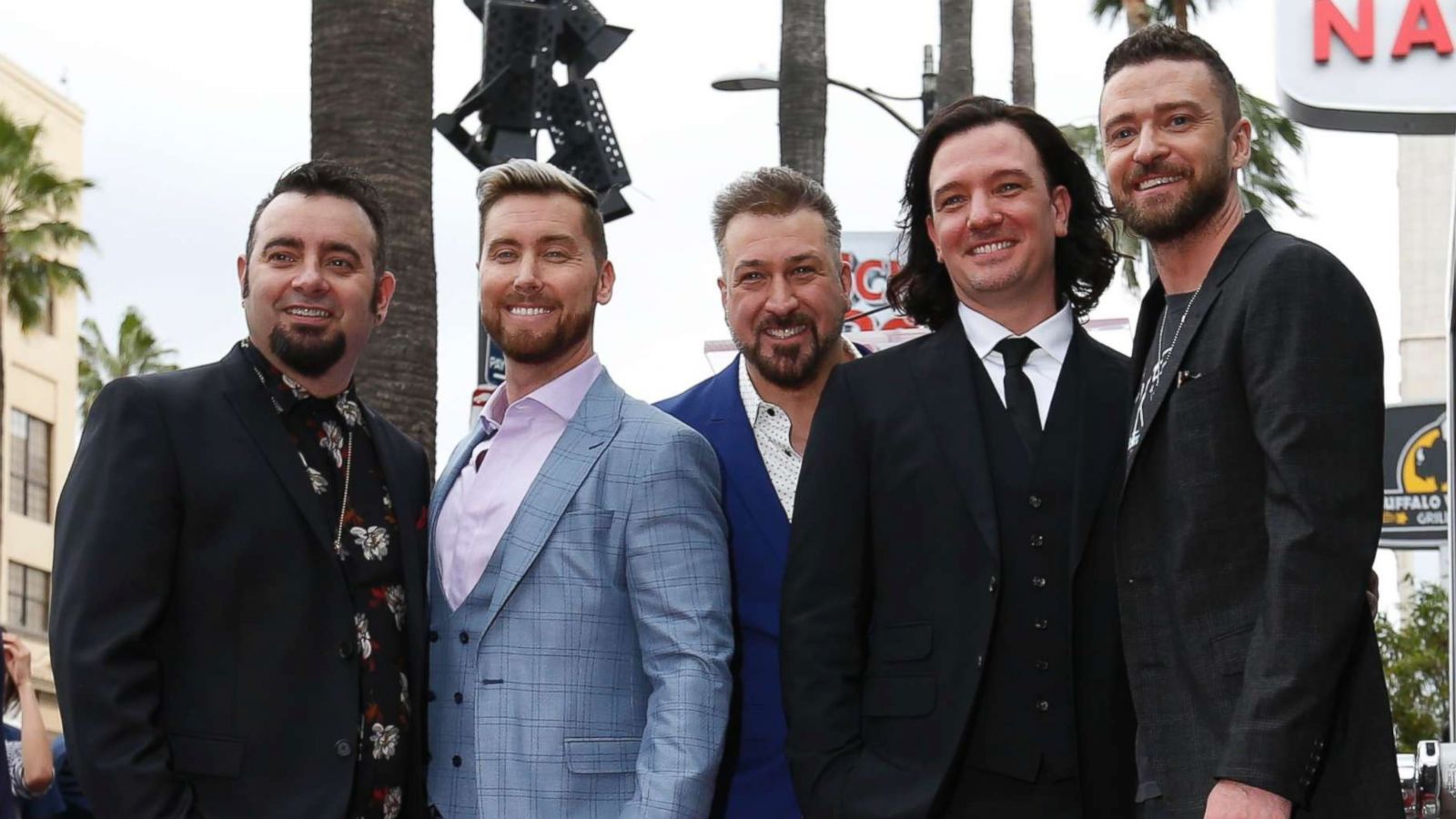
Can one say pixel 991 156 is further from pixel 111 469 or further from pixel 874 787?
pixel 111 469

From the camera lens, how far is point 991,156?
472 centimetres

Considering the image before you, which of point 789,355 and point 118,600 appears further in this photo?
point 789,355

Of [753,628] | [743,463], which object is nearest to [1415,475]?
[743,463]

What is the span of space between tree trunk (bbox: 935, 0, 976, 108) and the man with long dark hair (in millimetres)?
18571

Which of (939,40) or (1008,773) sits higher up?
(939,40)

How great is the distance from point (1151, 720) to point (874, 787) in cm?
62

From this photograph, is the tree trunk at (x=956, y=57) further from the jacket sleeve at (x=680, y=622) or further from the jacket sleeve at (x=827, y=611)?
the jacket sleeve at (x=827, y=611)

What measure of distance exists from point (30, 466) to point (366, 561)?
50844mm

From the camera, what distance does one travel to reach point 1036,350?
4672 millimetres

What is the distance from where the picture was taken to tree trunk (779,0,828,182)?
56.8 feet

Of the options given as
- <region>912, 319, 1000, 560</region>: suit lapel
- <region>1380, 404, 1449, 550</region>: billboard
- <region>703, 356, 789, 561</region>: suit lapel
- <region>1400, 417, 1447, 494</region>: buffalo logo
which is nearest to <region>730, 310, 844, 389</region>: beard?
<region>703, 356, 789, 561</region>: suit lapel

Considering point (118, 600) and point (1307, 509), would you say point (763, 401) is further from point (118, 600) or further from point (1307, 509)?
point (1307, 509)

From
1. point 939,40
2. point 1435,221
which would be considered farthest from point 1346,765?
point 1435,221

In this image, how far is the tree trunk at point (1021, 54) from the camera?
29.9 metres
